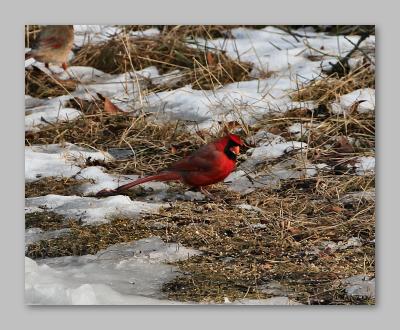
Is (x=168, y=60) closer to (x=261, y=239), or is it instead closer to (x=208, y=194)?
(x=208, y=194)

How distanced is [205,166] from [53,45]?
0.93 metres

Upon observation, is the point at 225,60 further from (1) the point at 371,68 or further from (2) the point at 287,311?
(2) the point at 287,311

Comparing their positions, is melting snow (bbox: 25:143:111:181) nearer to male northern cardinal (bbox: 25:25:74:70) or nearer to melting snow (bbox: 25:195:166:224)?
melting snow (bbox: 25:195:166:224)

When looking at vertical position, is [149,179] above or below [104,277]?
above

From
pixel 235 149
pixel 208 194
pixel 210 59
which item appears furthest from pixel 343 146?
pixel 210 59

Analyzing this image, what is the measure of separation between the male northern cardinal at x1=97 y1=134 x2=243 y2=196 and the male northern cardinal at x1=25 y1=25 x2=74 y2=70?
27.5 inches

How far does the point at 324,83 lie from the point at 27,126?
4.68 ft

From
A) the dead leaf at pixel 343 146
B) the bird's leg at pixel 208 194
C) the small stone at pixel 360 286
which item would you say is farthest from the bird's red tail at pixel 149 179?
the small stone at pixel 360 286

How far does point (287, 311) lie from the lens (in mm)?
5566

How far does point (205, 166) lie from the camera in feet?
18.7

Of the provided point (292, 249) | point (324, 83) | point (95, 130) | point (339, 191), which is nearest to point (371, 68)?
point (324, 83)

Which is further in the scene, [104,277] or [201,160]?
[201,160]

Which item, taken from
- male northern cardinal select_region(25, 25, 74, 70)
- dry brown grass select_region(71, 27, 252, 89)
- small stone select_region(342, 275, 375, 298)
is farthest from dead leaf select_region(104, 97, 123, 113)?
small stone select_region(342, 275, 375, 298)

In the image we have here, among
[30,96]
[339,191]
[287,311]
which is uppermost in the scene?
[30,96]
